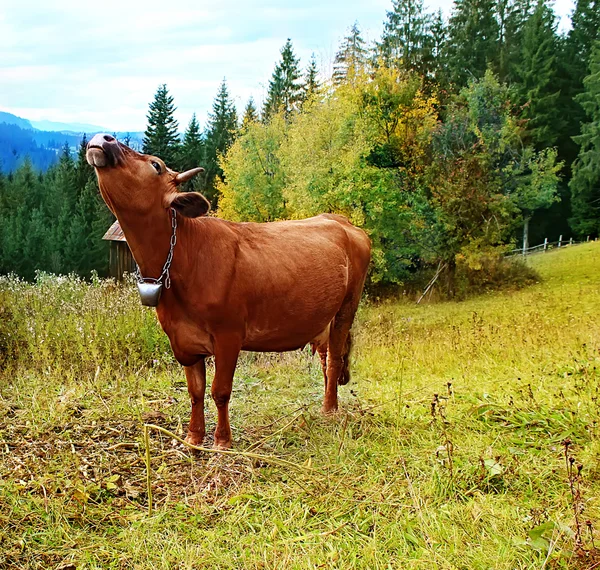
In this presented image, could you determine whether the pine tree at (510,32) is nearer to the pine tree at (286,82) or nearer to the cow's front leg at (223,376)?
the pine tree at (286,82)

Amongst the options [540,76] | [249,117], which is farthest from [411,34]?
[249,117]

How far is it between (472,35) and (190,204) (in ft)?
134

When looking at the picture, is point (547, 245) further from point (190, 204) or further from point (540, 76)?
point (190, 204)

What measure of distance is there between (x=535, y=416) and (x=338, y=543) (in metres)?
2.35

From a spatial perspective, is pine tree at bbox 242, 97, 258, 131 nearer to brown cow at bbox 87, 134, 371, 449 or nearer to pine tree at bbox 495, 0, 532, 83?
pine tree at bbox 495, 0, 532, 83

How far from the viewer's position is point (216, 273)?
162 inches

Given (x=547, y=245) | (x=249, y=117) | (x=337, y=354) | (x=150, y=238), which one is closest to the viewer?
(x=150, y=238)

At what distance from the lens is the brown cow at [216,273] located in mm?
3865

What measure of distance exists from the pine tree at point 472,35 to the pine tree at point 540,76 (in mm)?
2406

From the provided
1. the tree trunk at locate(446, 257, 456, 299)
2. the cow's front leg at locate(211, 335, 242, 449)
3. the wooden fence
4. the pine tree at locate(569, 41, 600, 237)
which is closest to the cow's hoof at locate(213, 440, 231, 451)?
the cow's front leg at locate(211, 335, 242, 449)

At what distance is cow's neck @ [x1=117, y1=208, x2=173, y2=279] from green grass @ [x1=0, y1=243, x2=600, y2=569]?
53.5 inches

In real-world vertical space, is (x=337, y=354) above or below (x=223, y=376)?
below

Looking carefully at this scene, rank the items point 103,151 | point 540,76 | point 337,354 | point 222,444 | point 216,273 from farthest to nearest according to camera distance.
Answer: point 540,76 → point 337,354 → point 222,444 → point 216,273 → point 103,151

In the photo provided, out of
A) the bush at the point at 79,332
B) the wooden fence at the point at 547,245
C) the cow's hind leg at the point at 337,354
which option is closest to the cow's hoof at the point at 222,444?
the cow's hind leg at the point at 337,354
